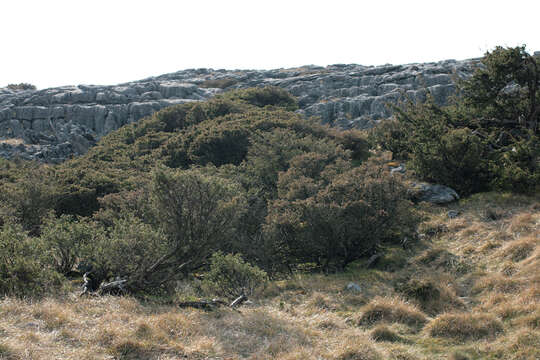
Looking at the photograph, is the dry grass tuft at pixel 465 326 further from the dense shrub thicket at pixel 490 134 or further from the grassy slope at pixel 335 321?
the dense shrub thicket at pixel 490 134

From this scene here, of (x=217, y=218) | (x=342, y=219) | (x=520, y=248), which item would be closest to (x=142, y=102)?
(x=342, y=219)

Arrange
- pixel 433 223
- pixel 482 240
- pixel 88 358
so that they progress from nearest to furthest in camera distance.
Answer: pixel 88 358
pixel 482 240
pixel 433 223

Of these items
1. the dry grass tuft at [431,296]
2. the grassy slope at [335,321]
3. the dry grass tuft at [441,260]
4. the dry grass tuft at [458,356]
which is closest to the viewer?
the grassy slope at [335,321]

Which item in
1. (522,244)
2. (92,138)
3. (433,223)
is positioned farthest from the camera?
(92,138)

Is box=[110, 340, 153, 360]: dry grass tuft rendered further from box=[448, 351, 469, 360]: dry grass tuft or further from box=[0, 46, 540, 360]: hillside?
box=[448, 351, 469, 360]: dry grass tuft

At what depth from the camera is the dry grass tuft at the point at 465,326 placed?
9336 mm

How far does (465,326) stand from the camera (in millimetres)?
9609

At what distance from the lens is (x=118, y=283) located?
12.0 m

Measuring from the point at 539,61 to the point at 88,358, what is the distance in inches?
1031


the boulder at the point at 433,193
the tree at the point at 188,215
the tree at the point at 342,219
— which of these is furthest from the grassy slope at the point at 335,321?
the boulder at the point at 433,193

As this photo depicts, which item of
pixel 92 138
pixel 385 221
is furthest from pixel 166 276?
pixel 92 138

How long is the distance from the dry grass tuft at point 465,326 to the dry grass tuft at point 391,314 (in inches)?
27.0

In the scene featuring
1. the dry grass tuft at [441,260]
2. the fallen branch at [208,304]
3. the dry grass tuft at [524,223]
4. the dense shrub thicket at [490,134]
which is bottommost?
the dry grass tuft at [441,260]

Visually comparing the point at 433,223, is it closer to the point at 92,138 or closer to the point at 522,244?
the point at 522,244
